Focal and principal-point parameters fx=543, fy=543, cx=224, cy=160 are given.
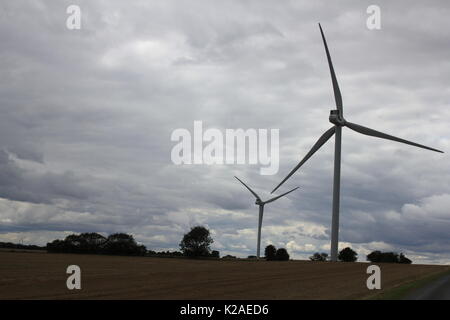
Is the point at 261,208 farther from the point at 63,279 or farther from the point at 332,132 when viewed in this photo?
the point at 63,279

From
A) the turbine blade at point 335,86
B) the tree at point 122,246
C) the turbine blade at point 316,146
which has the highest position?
the turbine blade at point 335,86

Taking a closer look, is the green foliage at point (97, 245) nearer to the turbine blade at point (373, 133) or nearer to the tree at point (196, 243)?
the tree at point (196, 243)

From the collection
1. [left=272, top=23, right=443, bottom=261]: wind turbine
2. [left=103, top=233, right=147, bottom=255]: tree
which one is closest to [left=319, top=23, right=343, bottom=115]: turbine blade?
[left=272, top=23, right=443, bottom=261]: wind turbine

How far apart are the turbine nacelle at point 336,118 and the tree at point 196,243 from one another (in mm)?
105601

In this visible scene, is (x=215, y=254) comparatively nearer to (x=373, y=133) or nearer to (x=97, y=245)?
(x=97, y=245)

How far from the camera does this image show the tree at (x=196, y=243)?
603ft

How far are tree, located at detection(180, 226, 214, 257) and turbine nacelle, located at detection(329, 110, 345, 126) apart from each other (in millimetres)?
105601

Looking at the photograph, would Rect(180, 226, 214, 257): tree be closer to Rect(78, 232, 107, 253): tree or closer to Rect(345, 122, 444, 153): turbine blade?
Rect(78, 232, 107, 253): tree

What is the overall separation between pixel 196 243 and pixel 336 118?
107m

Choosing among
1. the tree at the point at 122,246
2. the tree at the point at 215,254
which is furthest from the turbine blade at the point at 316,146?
the tree at the point at 215,254

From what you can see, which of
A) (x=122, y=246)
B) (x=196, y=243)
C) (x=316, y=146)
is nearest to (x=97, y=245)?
(x=122, y=246)

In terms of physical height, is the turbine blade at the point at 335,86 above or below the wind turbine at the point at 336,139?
above

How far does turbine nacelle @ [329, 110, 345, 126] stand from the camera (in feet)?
287

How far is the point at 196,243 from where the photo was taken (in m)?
185
